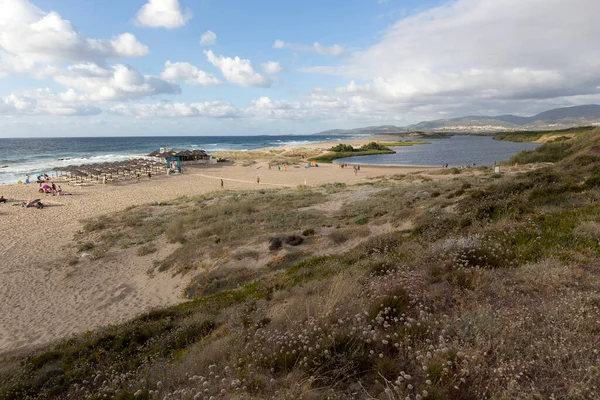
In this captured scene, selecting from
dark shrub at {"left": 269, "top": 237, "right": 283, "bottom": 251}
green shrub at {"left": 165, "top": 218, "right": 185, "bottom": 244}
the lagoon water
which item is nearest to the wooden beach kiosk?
the lagoon water

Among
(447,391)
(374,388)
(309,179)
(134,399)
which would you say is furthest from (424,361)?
(309,179)

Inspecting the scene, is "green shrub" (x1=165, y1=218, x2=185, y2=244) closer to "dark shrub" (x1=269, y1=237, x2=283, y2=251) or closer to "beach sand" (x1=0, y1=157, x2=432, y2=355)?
"beach sand" (x1=0, y1=157, x2=432, y2=355)

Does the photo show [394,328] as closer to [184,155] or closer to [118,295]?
[118,295]

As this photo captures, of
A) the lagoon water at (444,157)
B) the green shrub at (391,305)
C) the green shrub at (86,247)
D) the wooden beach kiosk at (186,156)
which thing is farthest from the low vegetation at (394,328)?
the wooden beach kiosk at (186,156)

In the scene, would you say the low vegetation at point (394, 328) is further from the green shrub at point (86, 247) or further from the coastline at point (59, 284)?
the green shrub at point (86, 247)

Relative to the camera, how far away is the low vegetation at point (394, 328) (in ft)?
9.82

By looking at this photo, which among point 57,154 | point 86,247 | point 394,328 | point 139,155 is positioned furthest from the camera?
point 57,154

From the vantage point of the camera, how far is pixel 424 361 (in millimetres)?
3109

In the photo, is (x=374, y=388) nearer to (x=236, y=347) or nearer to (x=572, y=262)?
(x=236, y=347)

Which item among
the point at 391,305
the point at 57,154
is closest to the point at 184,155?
the point at 57,154

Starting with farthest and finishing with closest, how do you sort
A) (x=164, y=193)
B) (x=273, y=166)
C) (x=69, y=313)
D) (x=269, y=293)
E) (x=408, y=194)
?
1. (x=273, y=166)
2. (x=164, y=193)
3. (x=408, y=194)
4. (x=69, y=313)
5. (x=269, y=293)

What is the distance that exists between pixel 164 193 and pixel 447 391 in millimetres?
30125

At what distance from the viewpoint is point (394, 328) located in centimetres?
385

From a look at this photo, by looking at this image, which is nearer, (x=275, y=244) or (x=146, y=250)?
(x=275, y=244)
